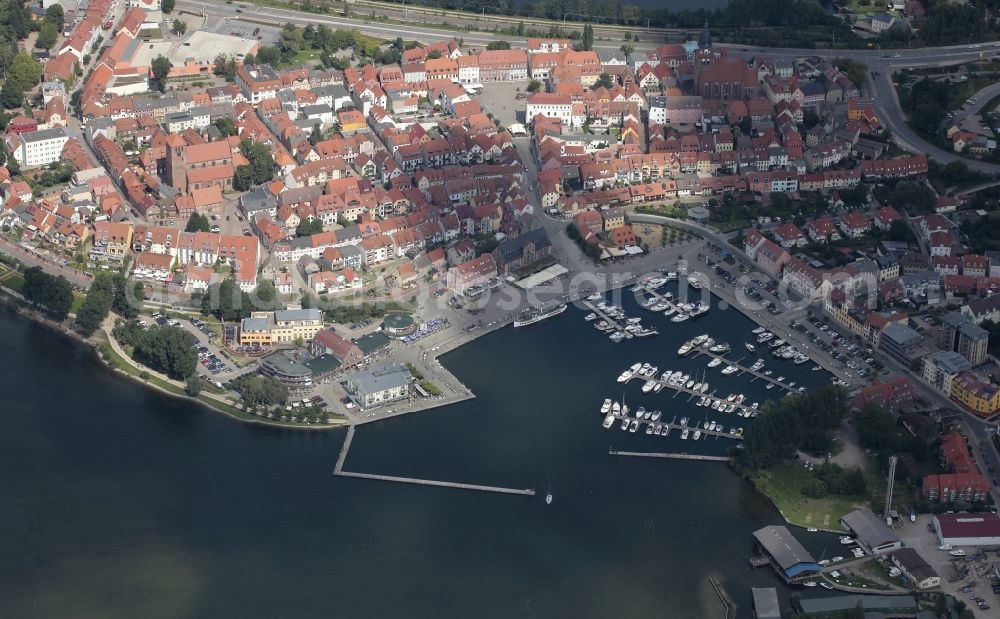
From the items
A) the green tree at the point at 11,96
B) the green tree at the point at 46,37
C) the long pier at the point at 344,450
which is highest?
the green tree at the point at 46,37

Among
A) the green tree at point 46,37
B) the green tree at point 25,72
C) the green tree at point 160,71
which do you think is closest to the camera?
the green tree at point 25,72

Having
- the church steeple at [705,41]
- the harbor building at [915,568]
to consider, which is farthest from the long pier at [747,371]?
the church steeple at [705,41]

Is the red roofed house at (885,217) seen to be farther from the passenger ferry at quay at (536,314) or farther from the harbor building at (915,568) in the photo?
the harbor building at (915,568)

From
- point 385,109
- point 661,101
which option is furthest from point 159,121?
point 661,101

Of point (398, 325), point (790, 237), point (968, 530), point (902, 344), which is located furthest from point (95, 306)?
point (968, 530)

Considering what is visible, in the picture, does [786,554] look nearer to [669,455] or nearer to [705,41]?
[669,455]
